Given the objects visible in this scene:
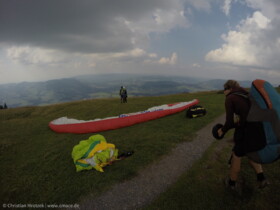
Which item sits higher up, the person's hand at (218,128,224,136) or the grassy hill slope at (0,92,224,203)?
the person's hand at (218,128,224,136)

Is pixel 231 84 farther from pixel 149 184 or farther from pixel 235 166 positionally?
pixel 149 184

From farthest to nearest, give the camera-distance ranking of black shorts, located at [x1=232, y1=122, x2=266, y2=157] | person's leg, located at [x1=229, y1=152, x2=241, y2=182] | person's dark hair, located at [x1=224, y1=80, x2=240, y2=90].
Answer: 1. person's dark hair, located at [x1=224, y1=80, x2=240, y2=90]
2. person's leg, located at [x1=229, y1=152, x2=241, y2=182]
3. black shorts, located at [x1=232, y1=122, x2=266, y2=157]

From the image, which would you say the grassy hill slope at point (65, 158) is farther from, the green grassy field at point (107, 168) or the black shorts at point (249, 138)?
the black shorts at point (249, 138)

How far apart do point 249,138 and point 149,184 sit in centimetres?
506

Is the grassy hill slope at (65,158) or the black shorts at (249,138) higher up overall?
the black shorts at (249,138)

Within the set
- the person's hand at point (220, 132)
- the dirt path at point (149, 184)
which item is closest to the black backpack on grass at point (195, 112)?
the dirt path at point (149, 184)

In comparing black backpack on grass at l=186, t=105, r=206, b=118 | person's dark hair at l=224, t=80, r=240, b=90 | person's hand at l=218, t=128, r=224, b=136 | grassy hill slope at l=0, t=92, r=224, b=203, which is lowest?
grassy hill slope at l=0, t=92, r=224, b=203

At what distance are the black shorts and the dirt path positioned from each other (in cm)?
389

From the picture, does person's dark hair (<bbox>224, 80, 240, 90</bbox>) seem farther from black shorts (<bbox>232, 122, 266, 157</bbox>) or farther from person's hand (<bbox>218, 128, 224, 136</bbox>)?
person's hand (<bbox>218, 128, 224, 136</bbox>)

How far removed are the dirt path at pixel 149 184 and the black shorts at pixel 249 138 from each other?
389 centimetres

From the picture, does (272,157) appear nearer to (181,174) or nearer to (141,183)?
(181,174)

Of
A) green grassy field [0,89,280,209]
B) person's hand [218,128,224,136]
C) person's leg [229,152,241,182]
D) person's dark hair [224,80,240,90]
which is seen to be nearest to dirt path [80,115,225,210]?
green grassy field [0,89,280,209]

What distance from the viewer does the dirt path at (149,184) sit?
7.24 m

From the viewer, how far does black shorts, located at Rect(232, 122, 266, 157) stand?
5.11m
